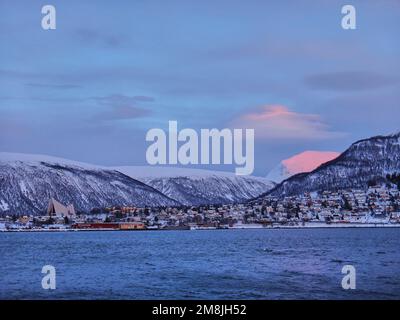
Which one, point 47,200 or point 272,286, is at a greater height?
point 47,200

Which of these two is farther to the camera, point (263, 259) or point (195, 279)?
point (263, 259)

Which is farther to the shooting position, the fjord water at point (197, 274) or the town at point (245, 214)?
the town at point (245, 214)

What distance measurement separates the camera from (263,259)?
27.0 m

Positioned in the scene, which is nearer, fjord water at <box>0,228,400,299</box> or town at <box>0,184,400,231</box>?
fjord water at <box>0,228,400,299</box>

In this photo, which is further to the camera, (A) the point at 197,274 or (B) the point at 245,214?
(B) the point at 245,214
